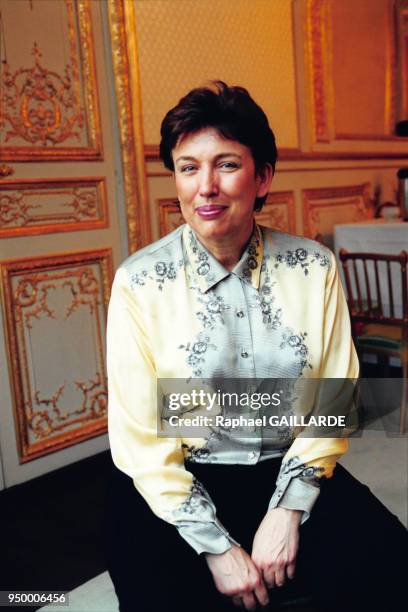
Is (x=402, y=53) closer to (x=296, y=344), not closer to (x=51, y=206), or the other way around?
(x=51, y=206)

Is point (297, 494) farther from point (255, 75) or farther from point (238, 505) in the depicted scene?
point (255, 75)

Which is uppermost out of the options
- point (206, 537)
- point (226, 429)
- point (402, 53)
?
point (402, 53)

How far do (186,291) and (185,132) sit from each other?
31 cm

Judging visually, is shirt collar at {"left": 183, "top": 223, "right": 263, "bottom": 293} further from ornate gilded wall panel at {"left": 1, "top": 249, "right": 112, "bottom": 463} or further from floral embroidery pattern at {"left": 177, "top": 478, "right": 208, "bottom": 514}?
ornate gilded wall panel at {"left": 1, "top": 249, "right": 112, "bottom": 463}

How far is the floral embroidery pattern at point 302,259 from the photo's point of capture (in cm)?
131

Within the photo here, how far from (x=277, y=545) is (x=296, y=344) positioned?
15.1 inches

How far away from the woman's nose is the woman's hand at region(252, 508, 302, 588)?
61 centimetres

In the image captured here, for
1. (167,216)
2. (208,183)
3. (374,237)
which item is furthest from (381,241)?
(208,183)

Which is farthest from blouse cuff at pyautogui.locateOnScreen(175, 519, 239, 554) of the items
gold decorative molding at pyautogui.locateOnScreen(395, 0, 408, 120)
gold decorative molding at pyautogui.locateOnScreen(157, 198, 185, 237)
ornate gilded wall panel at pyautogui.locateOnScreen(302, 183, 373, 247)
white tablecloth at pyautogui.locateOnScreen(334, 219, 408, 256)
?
gold decorative molding at pyautogui.locateOnScreen(395, 0, 408, 120)

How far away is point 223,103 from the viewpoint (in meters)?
1.17

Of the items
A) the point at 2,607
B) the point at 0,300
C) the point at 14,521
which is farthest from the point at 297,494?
the point at 0,300

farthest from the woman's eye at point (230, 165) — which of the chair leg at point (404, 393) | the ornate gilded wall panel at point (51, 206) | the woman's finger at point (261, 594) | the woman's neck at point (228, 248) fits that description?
the chair leg at point (404, 393)

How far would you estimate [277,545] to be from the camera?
1.11 m

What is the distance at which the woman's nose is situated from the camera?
1165mm
